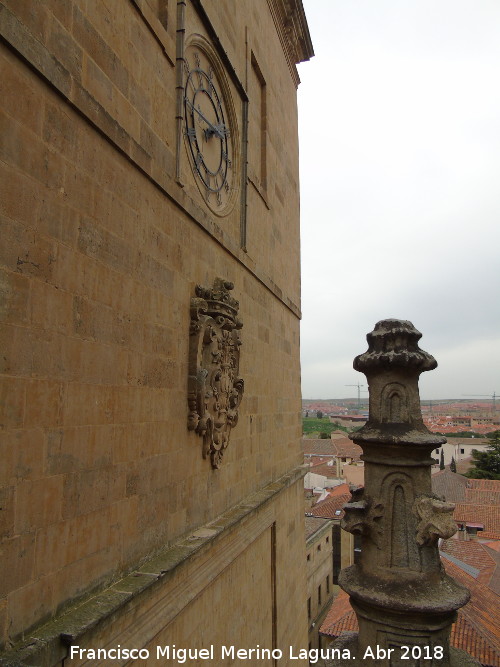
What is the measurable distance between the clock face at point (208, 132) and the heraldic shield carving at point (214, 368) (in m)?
0.98

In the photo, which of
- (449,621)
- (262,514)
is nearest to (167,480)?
(449,621)

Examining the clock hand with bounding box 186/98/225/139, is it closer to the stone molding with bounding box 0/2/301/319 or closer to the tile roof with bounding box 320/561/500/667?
the stone molding with bounding box 0/2/301/319

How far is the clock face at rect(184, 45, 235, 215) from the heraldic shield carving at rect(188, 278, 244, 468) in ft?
3.21

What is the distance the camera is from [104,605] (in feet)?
9.00

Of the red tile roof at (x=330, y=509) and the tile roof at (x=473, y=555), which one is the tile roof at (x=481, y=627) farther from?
the red tile roof at (x=330, y=509)

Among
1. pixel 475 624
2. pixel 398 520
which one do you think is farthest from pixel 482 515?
pixel 398 520

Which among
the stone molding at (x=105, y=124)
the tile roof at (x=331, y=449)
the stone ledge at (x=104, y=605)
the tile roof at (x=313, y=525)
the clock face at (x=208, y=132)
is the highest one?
the clock face at (x=208, y=132)

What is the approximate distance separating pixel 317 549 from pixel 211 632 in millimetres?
18023

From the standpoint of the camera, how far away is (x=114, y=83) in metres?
3.20

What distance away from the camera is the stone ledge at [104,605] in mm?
2230

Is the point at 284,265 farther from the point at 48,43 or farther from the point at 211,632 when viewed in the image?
the point at 48,43

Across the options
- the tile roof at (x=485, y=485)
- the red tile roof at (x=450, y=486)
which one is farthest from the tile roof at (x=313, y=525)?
the tile roof at (x=485, y=485)

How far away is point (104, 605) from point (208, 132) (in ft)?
13.4

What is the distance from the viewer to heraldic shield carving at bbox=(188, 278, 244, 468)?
4168 millimetres
